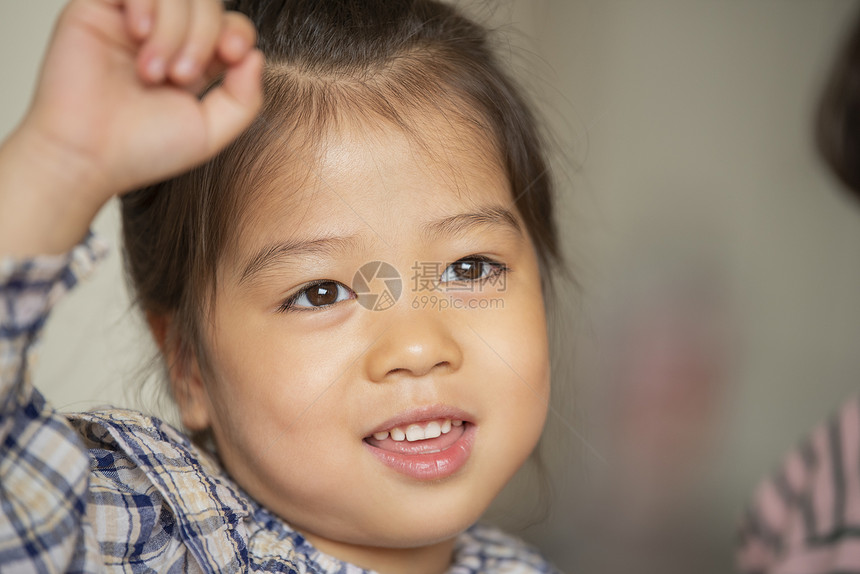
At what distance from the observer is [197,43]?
51cm

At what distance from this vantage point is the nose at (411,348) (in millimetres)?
662

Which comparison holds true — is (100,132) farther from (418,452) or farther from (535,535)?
(535,535)

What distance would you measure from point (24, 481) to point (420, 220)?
14.4 inches

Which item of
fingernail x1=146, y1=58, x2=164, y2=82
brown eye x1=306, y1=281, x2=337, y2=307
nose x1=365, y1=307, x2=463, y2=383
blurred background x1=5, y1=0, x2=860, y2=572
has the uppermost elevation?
fingernail x1=146, y1=58, x2=164, y2=82

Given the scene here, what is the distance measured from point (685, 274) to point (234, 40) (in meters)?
1.07

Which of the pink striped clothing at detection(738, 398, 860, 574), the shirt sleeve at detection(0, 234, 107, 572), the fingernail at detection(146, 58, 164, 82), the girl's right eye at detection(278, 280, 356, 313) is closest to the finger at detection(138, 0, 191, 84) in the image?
the fingernail at detection(146, 58, 164, 82)

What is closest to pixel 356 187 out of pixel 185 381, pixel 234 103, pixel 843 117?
pixel 234 103

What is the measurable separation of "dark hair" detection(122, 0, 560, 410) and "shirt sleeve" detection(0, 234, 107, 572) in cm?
23

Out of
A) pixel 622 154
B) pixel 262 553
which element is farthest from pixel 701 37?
pixel 262 553

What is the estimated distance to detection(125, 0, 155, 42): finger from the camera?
51cm

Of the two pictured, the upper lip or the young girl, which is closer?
the young girl

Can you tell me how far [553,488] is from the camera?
1.47 metres

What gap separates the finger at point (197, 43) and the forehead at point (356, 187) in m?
0.18

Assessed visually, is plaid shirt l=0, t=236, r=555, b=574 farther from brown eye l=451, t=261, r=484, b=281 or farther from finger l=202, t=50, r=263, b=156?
brown eye l=451, t=261, r=484, b=281
